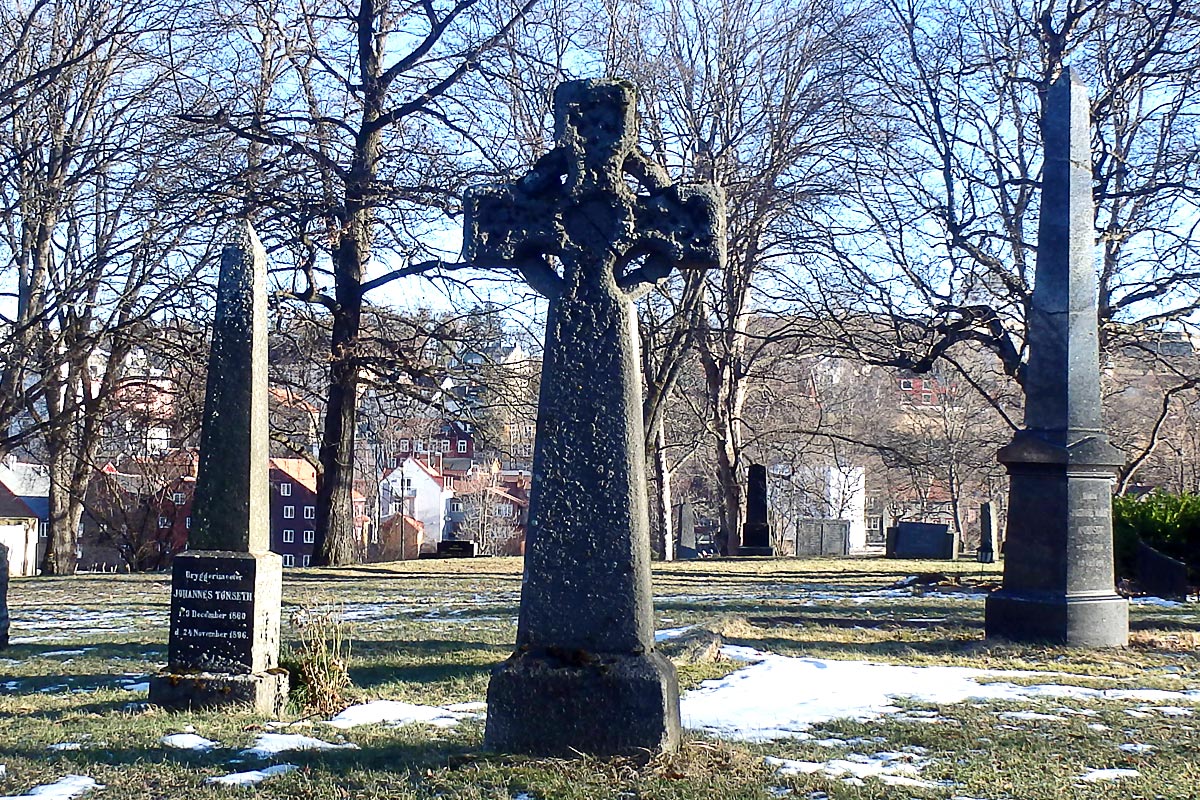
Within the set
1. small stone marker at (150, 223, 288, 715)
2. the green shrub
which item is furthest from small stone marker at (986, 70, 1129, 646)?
small stone marker at (150, 223, 288, 715)

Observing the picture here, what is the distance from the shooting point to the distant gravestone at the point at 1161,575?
15.3 metres

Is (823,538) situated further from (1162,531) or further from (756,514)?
(1162,531)

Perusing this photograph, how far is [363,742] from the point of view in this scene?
6.14 m

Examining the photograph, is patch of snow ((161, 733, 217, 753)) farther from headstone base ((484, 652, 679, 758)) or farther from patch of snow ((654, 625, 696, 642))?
patch of snow ((654, 625, 696, 642))

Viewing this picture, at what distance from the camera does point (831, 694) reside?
25.3ft

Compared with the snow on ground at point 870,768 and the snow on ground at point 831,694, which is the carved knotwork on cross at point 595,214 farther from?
the snow on ground at point 831,694

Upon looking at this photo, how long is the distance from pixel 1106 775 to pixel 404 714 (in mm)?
3813

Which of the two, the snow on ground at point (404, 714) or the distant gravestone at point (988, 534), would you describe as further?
the distant gravestone at point (988, 534)

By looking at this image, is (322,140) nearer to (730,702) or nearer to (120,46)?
(120,46)

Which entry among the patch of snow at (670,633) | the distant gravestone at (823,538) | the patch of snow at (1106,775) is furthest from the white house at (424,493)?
the patch of snow at (1106,775)

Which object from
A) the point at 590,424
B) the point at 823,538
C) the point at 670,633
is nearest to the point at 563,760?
the point at 590,424

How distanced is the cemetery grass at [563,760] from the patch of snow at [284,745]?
9cm

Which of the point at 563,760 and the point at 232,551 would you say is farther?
the point at 232,551

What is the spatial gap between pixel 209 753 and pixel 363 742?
747 millimetres
